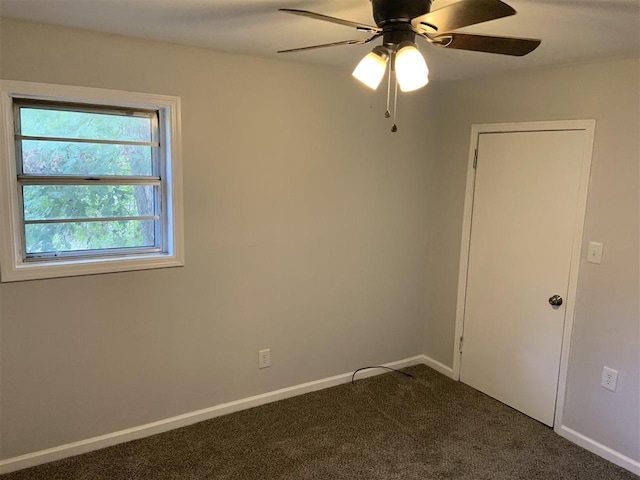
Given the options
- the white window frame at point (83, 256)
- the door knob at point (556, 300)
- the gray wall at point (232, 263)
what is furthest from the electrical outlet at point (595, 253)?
the white window frame at point (83, 256)

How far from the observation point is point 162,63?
2439mm

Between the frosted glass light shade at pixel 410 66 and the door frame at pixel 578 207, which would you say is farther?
the door frame at pixel 578 207

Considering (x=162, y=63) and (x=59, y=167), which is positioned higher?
(x=162, y=63)

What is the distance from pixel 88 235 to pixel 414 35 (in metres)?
1.97

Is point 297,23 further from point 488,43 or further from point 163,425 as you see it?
point 163,425

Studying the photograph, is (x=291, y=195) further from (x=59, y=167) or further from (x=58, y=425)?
(x=58, y=425)

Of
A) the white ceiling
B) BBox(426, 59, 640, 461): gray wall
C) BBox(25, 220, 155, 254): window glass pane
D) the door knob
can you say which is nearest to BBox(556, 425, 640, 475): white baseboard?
BBox(426, 59, 640, 461): gray wall

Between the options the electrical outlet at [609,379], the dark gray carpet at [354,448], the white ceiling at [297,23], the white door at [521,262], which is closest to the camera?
the white ceiling at [297,23]

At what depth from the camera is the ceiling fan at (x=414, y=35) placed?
140cm

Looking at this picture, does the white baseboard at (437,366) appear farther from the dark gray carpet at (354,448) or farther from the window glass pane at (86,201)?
the window glass pane at (86,201)

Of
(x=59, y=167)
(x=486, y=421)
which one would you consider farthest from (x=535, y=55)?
(x=59, y=167)

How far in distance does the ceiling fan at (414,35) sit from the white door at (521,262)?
4.42ft

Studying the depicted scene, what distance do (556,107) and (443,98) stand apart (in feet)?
2.91

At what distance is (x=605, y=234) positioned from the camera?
2561mm
